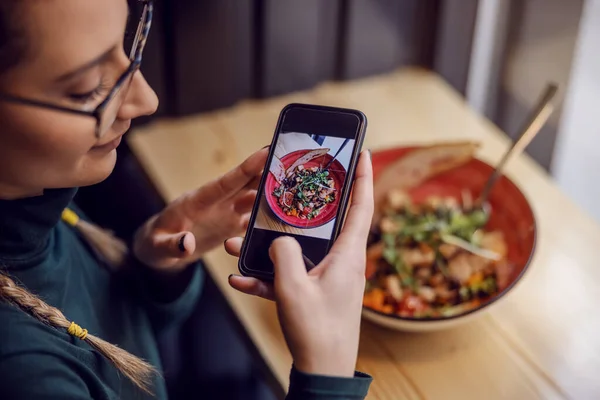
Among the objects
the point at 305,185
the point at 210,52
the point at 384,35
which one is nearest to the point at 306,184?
the point at 305,185

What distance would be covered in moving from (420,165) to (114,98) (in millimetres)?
535

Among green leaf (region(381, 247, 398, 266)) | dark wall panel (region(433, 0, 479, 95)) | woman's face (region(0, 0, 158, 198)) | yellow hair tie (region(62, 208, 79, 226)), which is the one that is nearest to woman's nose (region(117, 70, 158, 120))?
woman's face (region(0, 0, 158, 198))

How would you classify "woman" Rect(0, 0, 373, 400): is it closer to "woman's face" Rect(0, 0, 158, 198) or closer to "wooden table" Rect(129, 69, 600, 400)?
"woman's face" Rect(0, 0, 158, 198)

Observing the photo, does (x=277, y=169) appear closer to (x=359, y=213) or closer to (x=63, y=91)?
(x=359, y=213)

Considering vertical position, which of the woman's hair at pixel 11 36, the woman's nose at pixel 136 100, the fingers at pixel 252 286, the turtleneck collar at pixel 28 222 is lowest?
the fingers at pixel 252 286

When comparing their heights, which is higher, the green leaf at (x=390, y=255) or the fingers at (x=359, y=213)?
the fingers at (x=359, y=213)

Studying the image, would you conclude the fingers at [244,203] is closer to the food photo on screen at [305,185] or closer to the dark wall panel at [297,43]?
the food photo on screen at [305,185]

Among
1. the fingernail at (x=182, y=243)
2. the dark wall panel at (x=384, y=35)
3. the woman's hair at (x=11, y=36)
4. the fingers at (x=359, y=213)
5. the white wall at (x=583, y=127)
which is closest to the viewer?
the woman's hair at (x=11, y=36)

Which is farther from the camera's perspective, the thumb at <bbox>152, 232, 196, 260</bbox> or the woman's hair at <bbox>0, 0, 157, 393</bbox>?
the thumb at <bbox>152, 232, 196, 260</bbox>

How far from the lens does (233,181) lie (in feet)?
2.68

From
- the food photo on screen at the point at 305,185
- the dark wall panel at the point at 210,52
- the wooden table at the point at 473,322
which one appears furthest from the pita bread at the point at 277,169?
the dark wall panel at the point at 210,52

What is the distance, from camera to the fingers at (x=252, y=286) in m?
0.70

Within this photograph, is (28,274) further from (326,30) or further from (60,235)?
(326,30)

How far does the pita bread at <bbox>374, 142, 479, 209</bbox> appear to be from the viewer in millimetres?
1032
